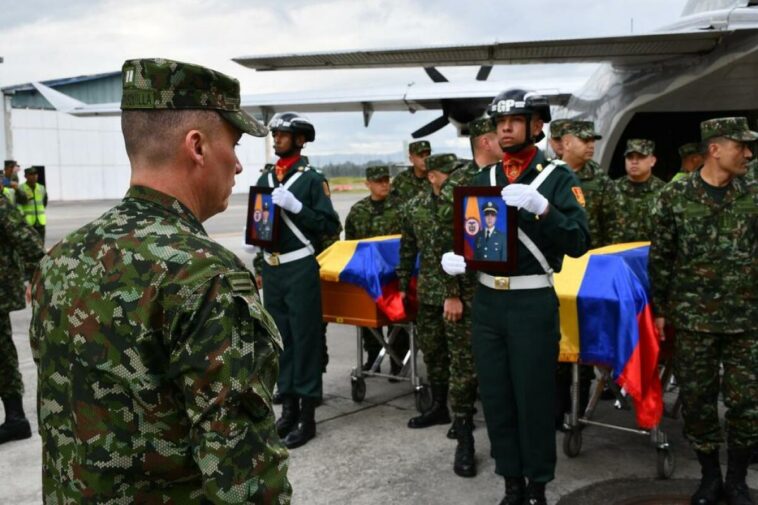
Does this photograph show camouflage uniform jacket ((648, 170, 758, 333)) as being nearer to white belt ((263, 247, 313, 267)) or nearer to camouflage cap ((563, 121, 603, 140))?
camouflage cap ((563, 121, 603, 140))

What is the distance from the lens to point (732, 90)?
8539mm

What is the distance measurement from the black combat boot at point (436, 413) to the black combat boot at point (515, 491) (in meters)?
1.51

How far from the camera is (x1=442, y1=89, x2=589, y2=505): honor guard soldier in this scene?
389cm

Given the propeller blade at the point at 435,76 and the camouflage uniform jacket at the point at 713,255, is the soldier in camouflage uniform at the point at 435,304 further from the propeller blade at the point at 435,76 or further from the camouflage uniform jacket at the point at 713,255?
the propeller blade at the point at 435,76

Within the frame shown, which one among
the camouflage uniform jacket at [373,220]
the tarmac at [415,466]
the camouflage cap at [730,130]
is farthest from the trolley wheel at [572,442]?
the camouflage uniform jacket at [373,220]

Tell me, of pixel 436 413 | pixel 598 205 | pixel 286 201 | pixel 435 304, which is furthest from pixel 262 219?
pixel 598 205

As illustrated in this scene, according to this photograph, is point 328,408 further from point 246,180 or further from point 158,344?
point 246,180

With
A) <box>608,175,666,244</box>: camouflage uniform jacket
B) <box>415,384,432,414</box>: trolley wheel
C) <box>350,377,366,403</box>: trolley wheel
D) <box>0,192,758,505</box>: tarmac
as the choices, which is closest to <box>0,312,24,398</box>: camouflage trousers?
<box>0,192,758,505</box>: tarmac

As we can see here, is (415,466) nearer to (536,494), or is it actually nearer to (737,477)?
(536,494)

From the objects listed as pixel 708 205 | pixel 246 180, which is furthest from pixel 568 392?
pixel 246 180

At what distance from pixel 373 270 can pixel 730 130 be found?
2.64 metres

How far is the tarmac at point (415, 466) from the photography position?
14.2 ft

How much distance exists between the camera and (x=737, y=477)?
4160 mm

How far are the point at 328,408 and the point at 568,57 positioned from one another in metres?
4.23
